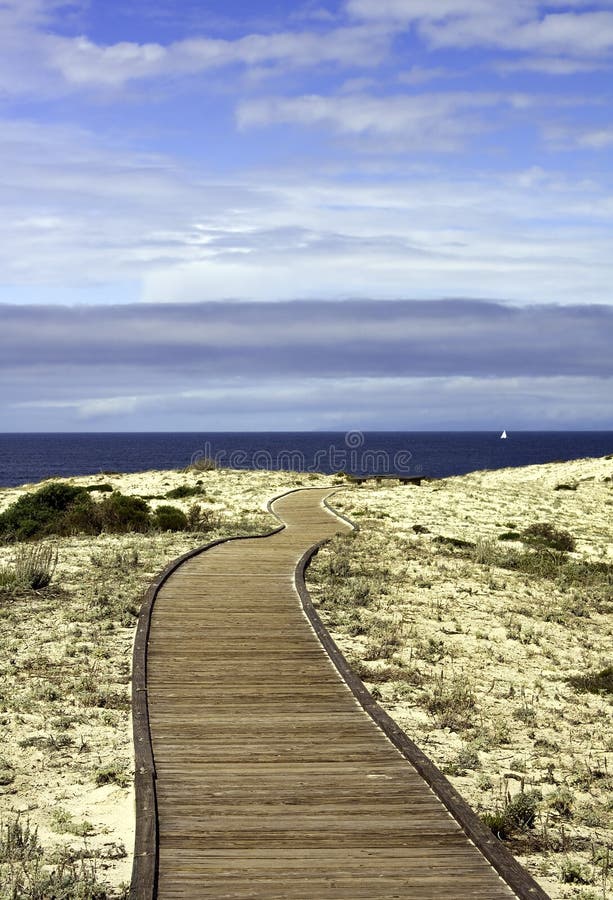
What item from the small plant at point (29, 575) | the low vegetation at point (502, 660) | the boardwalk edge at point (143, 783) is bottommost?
the low vegetation at point (502, 660)

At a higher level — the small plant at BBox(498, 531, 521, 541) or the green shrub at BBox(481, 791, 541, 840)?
the small plant at BBox(498, 531, 521, 541)

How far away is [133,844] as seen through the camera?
7543mm

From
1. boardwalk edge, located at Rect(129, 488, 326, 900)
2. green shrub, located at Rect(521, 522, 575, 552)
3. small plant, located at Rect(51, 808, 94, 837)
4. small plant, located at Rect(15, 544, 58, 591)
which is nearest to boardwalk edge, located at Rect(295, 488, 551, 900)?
boardwalk edge, located at Rect(129, 488, 326, 900)

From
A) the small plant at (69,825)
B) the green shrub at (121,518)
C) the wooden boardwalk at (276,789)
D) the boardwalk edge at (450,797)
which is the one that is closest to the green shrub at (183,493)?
the green shrub at (121,518)

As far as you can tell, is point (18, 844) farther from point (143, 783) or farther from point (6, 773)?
point (6, 773)

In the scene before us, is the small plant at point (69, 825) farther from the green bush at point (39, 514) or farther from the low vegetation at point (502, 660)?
the green bush at point (39, 514)

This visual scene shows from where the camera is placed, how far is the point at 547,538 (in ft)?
99.5

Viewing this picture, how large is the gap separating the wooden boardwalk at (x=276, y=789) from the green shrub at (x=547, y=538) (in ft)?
52.9

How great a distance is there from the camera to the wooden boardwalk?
21.7ft

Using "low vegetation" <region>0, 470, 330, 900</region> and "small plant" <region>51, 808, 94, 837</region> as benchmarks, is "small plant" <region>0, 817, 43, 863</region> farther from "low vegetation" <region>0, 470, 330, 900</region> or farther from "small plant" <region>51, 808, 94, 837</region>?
"small plant" <region>51, 808, 94, 837</region>

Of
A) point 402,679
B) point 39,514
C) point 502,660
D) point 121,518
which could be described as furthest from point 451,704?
point 39,514

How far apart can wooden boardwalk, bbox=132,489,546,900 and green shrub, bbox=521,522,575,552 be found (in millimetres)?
16112

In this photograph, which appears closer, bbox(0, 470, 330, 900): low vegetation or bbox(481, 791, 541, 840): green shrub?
bbox(0, 470, 330, 900): low vegetation

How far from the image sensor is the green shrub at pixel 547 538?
28891 millimetres
